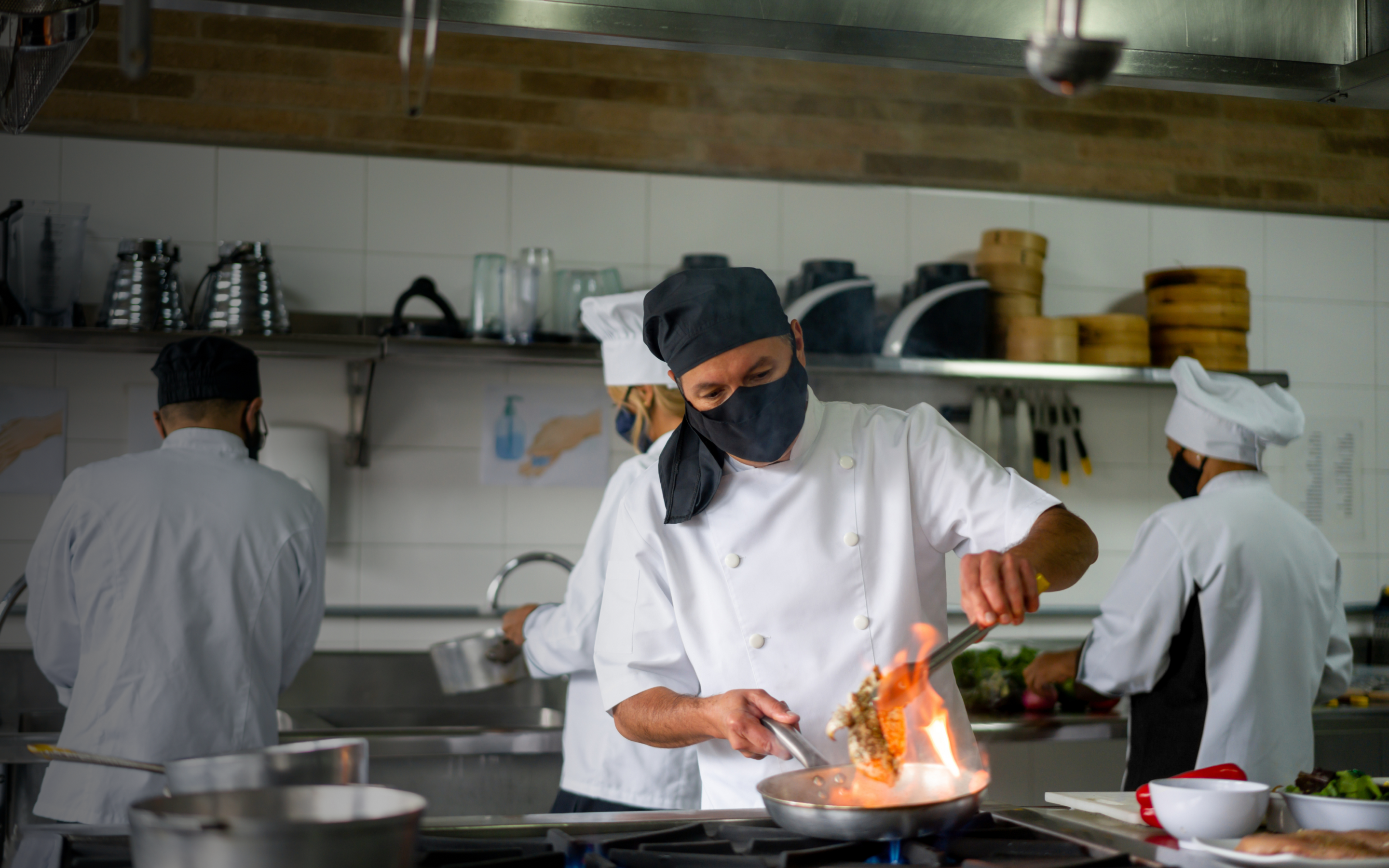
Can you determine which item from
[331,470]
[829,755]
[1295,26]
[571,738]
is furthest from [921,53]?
[331,470]

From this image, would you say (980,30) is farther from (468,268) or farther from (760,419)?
(468,268)

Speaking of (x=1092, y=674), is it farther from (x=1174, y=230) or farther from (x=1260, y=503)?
(x=1174, y=230)

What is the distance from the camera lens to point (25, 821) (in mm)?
2441

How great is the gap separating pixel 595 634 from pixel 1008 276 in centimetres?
185

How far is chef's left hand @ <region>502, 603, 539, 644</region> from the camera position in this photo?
104 inches

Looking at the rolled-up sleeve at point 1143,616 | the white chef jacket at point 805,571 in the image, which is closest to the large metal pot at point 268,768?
the white chef jacket at point 805,571

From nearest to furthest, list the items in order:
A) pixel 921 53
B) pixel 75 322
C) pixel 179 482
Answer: pixel 921 53 → pixel 179 482 → pixel 75 322

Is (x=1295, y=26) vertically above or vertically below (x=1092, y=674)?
above

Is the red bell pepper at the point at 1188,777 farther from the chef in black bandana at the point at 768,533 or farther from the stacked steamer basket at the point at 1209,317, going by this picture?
the stacked steamer basket at the point at 1209,317

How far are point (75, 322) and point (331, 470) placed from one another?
2.43 ft

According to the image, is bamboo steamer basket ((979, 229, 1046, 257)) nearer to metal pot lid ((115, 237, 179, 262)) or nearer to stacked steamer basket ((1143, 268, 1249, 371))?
stacked steamer basket ((1143, 268, 1249, 371))

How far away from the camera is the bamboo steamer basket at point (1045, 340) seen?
3498 mm

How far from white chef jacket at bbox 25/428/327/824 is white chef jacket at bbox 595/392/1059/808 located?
3.07 ft

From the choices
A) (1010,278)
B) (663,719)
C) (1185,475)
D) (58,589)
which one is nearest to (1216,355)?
(1010,278)
